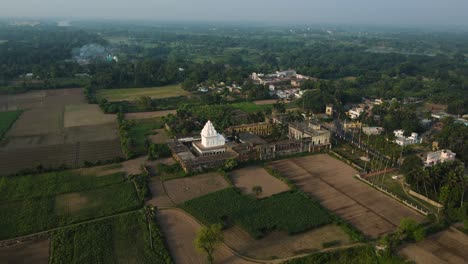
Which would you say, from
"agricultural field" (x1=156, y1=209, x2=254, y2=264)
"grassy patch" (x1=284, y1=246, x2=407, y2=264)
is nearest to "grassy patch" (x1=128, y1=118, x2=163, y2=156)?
"agricultural field" (x1=156, y1=209, x2=254, y2=264)

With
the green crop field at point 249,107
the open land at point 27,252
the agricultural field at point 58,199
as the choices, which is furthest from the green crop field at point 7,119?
the green crop field at point 249,107

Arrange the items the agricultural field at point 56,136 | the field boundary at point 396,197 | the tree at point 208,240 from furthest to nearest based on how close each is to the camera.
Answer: the agricultural field at point 56,136 → the field boundary at point 396,197 → the tree at point 208,240

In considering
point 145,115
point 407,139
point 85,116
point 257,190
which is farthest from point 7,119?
point 407,139

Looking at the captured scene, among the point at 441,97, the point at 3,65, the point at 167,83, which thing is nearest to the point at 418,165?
the point at 441,97

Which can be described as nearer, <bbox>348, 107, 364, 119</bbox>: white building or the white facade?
the white facade

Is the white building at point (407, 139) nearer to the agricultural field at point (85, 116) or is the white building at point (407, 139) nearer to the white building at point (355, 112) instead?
the white building at point (355, 112)

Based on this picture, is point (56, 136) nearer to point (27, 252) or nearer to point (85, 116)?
point (85, 116)

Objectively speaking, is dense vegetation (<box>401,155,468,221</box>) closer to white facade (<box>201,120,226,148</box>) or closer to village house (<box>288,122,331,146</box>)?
village house (<box>288,122,331,146</box>)
